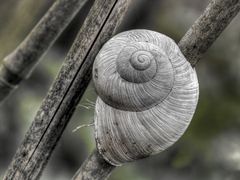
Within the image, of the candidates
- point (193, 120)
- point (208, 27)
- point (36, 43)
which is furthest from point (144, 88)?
point (193, 120)

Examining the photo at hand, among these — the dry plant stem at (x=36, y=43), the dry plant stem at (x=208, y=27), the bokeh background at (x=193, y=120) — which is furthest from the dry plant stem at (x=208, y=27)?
the bokeh background at (x=193, y=120)

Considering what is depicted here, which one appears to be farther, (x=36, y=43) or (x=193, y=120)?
(x=193, y=120)

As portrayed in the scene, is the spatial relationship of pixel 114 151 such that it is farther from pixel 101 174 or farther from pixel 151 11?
pixel 151 11

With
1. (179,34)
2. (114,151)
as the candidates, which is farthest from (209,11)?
(179,34)

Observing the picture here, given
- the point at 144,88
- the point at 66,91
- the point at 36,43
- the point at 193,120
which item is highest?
the point at 144,88

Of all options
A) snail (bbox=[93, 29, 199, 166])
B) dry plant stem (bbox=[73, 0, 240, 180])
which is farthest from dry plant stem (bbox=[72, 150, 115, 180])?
dry plant stem (bbox=[73, 0, 240, 180])

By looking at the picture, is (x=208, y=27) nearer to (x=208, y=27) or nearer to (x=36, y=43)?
(x=208, y=27)

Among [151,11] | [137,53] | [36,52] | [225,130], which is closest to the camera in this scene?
[137,53]
